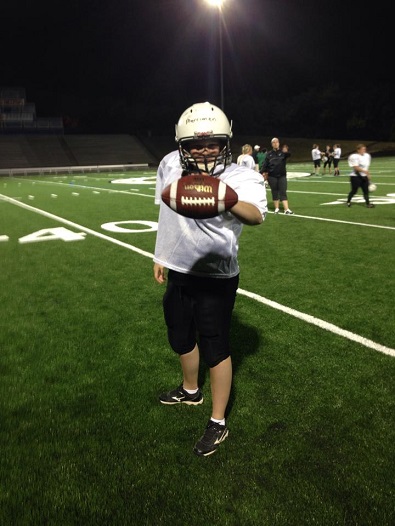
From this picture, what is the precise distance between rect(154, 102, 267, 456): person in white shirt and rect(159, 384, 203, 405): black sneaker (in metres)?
0.34

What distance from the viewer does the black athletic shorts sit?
2.31m

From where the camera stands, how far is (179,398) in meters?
2.75

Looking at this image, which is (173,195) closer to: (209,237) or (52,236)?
(209,237)

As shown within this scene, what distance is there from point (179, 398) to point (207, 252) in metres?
1.06

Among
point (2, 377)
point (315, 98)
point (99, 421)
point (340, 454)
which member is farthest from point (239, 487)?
point (315, 98)

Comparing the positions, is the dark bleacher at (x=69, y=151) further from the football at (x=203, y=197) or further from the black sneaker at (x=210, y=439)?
the football at (x=203, y=197)

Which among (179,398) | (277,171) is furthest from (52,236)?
(179,398)

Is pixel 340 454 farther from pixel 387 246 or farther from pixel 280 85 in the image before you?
pixel 280 85

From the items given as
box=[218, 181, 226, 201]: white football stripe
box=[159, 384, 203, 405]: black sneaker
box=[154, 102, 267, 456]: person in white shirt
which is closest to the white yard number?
box=[159, 384, 203, 405]: black sneaker

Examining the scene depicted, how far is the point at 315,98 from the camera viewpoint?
60.1m

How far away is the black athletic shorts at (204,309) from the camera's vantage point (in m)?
2.31

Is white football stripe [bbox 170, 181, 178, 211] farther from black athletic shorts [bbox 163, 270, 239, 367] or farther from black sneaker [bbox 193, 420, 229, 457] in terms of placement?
black sneaker [bbox 193, 420, 229, 457]

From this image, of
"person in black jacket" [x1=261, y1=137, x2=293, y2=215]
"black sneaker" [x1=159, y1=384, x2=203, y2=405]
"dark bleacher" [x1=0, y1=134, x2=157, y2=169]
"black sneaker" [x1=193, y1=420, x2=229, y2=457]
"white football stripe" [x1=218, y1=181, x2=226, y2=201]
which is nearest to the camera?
"white football stripe" [x1=218, y1=181, x2=226, y2=201]

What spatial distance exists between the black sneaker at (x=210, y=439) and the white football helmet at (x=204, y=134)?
4.64 ft
